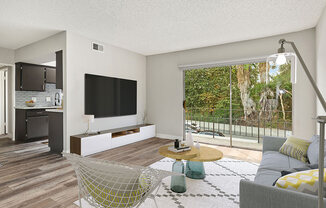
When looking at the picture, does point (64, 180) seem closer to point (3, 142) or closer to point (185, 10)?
point (185, 10)

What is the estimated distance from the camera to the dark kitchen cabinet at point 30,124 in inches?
191

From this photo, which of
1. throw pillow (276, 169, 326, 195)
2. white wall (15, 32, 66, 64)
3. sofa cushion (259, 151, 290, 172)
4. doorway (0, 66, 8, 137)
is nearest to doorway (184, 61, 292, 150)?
sofa cushion (259, 151, 290, 172)

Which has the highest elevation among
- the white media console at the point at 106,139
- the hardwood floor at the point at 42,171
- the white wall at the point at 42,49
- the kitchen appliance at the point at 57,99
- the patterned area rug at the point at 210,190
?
the white wall at the point at 42,49

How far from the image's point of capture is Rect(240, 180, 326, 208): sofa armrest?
1.05 m

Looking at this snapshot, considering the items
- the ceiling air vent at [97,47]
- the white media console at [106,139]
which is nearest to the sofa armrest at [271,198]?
the white media console at [106,139]

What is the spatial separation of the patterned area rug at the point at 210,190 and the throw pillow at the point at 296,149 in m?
0.67

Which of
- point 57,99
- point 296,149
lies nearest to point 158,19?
point 296,149

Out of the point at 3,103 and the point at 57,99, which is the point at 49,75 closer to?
the point at 57,99

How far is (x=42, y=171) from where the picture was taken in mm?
2926

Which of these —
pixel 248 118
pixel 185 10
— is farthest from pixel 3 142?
pixel 248 118

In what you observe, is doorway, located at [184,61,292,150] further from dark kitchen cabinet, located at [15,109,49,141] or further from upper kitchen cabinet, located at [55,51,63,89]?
dark kitchen cabinet, located at [15,109,49,141]

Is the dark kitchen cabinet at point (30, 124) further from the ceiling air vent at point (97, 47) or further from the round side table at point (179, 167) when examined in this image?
the round side table at point (179, 167)

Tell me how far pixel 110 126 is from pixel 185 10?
3328 mm

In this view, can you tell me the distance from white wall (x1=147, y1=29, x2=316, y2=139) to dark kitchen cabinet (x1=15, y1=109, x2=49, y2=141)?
3.08 m
